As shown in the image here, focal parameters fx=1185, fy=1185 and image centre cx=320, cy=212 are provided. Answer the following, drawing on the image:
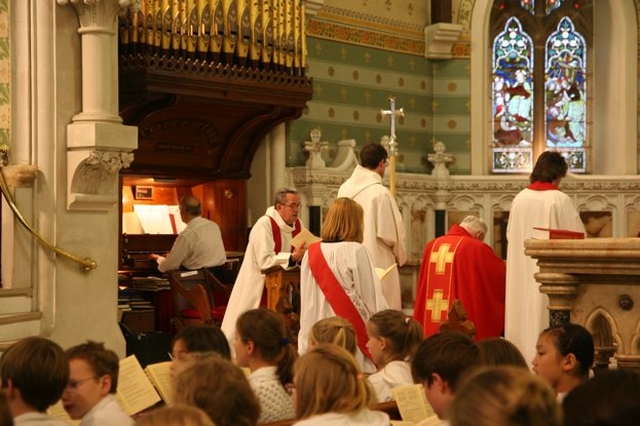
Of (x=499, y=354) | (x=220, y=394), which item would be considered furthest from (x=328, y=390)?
(x=499, y=354)

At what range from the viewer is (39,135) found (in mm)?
9180

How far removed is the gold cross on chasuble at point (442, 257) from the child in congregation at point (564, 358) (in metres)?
4.37

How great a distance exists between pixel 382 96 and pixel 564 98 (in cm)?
274

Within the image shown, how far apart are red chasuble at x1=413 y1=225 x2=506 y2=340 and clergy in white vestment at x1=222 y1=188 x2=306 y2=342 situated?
1141 millimetres

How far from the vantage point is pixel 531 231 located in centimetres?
877

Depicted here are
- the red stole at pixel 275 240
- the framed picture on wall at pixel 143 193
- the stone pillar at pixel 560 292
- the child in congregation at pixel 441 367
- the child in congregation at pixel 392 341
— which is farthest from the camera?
the framed picture on wall at pixel 143 193

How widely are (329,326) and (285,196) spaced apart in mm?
4102

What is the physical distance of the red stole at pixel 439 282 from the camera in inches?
375

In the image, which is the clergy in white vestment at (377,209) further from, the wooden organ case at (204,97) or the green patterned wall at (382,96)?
the green patterned wall at (382,96)

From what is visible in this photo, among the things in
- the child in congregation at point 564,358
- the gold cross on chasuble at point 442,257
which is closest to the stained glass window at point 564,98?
the gold cross on chasuble at point 442,257

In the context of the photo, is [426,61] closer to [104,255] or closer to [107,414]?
[104,255]

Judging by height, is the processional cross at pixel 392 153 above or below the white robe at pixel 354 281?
above

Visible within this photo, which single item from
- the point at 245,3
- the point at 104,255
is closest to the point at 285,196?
the point at 104,255

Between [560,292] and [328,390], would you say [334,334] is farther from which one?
[560,292]
